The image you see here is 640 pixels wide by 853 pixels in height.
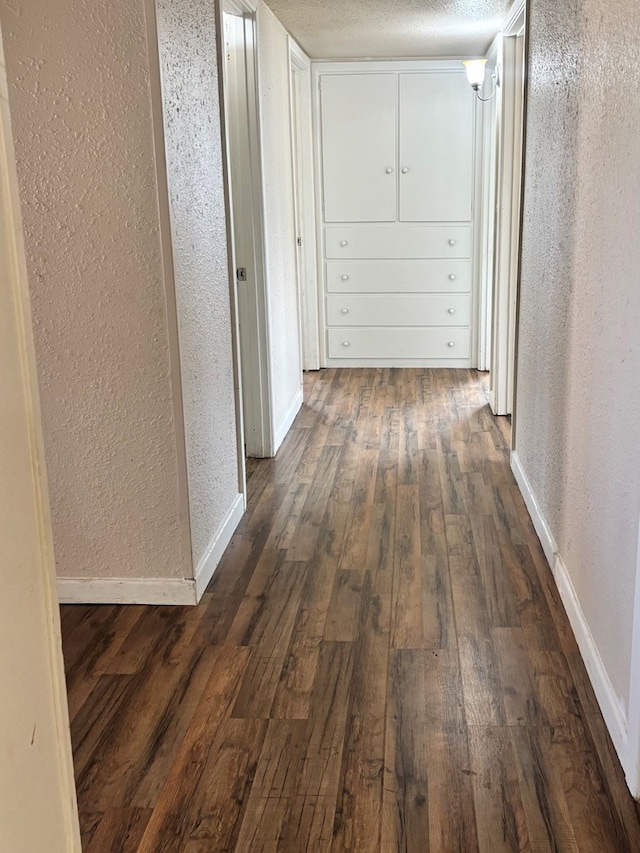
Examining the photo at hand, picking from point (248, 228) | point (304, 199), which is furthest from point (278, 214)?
point (304, 199)

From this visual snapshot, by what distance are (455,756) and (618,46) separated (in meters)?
1.68

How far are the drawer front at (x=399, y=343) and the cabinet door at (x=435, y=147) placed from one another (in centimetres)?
81

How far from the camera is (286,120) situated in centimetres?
480

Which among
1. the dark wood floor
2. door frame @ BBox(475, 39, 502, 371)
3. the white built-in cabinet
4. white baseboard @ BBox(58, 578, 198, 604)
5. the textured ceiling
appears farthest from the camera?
the white built-in cabinet

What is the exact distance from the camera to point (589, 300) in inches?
89.6

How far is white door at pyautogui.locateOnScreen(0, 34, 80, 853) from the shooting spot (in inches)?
35.0

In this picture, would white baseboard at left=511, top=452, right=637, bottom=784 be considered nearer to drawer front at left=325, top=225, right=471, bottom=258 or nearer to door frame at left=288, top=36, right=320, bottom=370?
door frame at left=288, top=36, right=320, bottom=370

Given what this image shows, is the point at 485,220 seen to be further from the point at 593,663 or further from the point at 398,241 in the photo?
the point at 593,663

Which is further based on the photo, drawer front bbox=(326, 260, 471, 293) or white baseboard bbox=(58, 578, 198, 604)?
drawer front bbox=(326, 260, 471, 293)

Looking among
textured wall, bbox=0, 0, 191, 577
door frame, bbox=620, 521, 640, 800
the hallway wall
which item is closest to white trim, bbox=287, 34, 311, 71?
the hallway wall

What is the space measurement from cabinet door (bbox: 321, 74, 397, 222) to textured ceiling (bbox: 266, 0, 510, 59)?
0.21 m

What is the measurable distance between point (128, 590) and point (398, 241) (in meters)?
3.95

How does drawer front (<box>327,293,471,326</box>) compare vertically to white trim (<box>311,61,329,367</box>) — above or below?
below

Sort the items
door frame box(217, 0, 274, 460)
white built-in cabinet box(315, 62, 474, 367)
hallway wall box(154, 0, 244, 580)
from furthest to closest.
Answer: white built-in cabinet box(315, 62, 474, 367) < door frame box(217, 0, 274, 460) < hallway wall box(154, 0, 244, 580)
